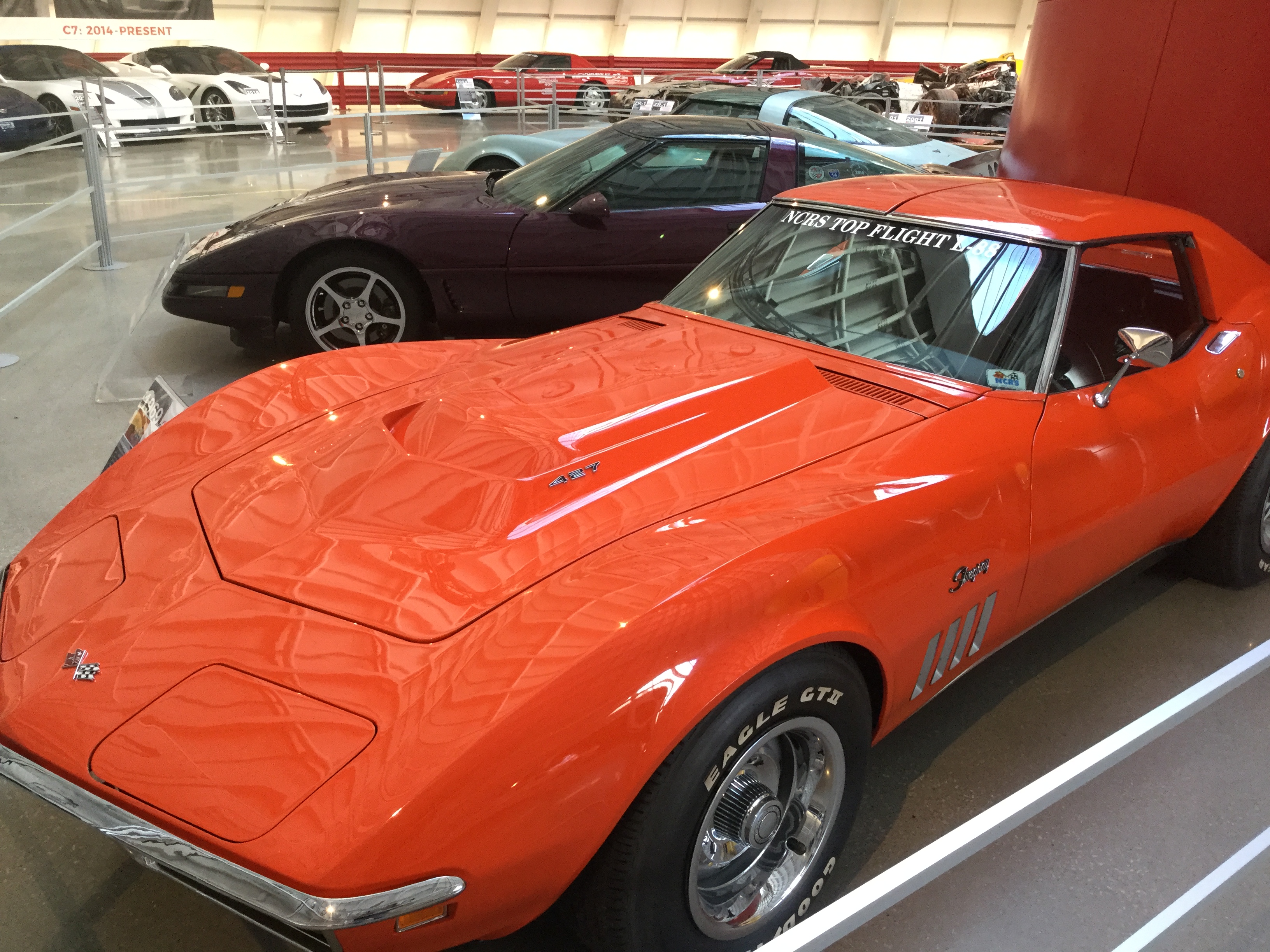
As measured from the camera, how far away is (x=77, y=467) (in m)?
3.53

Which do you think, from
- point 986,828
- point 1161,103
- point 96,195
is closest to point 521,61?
point 96,195

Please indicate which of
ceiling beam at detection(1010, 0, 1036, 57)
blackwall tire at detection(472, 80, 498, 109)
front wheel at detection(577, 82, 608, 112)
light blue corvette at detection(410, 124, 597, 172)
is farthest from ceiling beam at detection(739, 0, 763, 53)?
light blue corvette at detection(410, 124, 597, 172)

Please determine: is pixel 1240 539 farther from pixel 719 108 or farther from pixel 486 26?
pixel 486 26

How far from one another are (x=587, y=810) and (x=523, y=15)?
80.2 feet

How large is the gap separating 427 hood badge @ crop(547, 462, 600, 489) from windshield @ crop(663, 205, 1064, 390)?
819mm

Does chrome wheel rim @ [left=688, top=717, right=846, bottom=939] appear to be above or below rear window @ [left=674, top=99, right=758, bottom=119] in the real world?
below

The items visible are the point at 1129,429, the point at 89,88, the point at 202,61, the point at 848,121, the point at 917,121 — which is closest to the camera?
the point at 1129,429

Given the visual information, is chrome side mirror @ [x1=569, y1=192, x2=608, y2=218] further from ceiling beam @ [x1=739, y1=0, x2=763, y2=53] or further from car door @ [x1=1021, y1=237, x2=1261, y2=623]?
ceiling beam @ [x1=739, y1=0, x2=763, y2=53]

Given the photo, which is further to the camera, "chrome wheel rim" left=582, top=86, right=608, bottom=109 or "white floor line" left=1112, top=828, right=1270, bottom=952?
"chrome wheel rim" left=582, top=86, right=608, bottom=109

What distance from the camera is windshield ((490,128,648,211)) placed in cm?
457

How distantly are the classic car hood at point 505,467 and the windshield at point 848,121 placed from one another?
438 cm

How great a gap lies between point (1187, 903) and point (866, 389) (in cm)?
118

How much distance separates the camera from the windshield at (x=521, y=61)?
18.4m

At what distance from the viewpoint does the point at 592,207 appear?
14.3 ft
